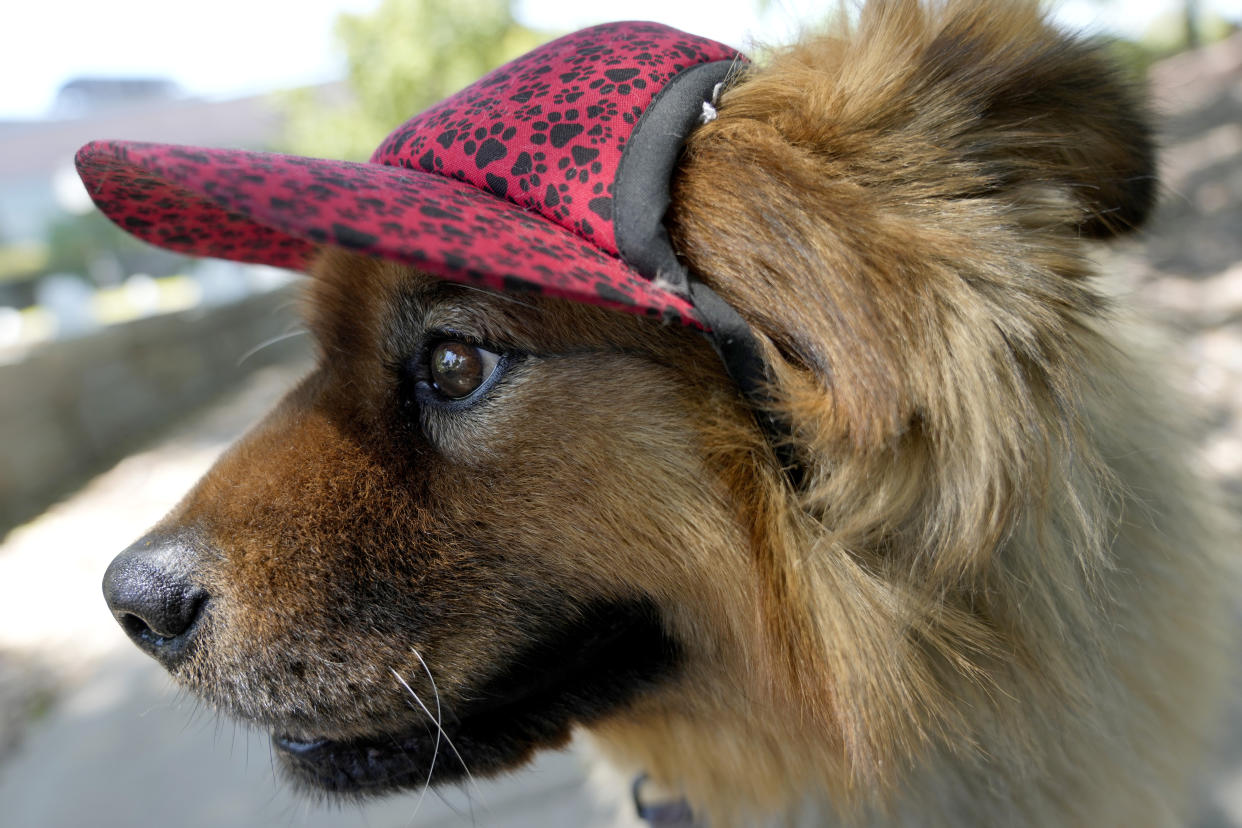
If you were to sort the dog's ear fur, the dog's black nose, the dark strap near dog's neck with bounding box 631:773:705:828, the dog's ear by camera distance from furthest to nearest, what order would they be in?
the dark strap near dog's neck with bounding box 631:773:705:828, the dog's black nose, the dog's ear, the dog's ear fur

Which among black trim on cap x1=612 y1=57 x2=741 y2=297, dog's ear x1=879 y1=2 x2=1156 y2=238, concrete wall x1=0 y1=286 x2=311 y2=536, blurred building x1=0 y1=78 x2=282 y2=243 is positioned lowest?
blurred building x1=0 y1=78 x2=282 y2=243

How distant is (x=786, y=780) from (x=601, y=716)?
0.38 m

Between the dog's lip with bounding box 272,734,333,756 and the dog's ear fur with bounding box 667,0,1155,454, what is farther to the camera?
the dog's lip with bounding box 272,734,333,756

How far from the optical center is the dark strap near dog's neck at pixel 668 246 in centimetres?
123

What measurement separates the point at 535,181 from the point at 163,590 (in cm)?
94

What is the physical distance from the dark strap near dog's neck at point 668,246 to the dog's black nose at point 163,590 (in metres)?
0.93

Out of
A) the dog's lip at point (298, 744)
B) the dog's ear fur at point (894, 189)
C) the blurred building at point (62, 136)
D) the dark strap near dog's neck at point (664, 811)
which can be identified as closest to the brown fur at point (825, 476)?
the dog's ear fur at point (894, 189)

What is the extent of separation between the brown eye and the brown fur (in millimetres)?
39

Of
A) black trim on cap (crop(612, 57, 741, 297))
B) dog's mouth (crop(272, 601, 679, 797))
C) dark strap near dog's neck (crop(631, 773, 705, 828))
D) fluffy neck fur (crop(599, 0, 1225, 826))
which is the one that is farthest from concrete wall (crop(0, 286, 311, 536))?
fluffy neck fur (crop(599, 0, 1225, 826))

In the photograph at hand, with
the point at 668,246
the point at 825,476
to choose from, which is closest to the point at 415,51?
the point at 668,246

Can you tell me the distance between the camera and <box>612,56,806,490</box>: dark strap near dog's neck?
123cm

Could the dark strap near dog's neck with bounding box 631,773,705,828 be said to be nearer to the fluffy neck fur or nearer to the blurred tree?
the fluffy neck fur

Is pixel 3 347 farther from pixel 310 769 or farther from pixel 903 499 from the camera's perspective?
pixel 903 499

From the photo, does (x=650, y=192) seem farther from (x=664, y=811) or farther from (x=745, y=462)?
(x=664, y=811)
